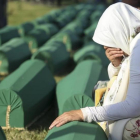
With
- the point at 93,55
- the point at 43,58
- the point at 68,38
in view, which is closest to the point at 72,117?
the point at 93,55

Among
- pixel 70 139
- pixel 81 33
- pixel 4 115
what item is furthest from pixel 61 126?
pixel 81 33

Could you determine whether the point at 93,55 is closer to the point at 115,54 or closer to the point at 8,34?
the point at 8,34

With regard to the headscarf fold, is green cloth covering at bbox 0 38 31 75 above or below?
below

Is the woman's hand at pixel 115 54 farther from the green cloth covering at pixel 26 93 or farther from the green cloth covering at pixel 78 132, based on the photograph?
the green cloth covering at pixel 26 93

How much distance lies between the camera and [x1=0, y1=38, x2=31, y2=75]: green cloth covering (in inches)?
238

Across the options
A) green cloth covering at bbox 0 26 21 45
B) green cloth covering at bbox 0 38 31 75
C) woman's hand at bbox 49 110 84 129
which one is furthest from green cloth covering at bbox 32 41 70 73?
woman's hand at bbox 49 110 84 129

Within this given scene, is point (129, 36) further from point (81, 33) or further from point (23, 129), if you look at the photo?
point (81, 33)

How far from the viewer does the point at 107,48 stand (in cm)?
248

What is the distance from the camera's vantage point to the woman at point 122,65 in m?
2.20

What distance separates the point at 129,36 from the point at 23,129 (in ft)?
5.74

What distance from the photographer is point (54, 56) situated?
6.12 meters

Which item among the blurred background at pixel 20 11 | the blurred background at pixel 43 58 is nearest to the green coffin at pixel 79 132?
the blurred background at pixel 43 58

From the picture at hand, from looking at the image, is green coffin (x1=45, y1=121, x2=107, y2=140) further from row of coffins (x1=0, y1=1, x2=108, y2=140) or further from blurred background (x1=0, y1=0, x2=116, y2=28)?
blurred background (x1=0, y1=0, x2=116, y2=28)

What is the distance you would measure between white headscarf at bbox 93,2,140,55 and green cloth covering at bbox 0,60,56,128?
1.39 m
